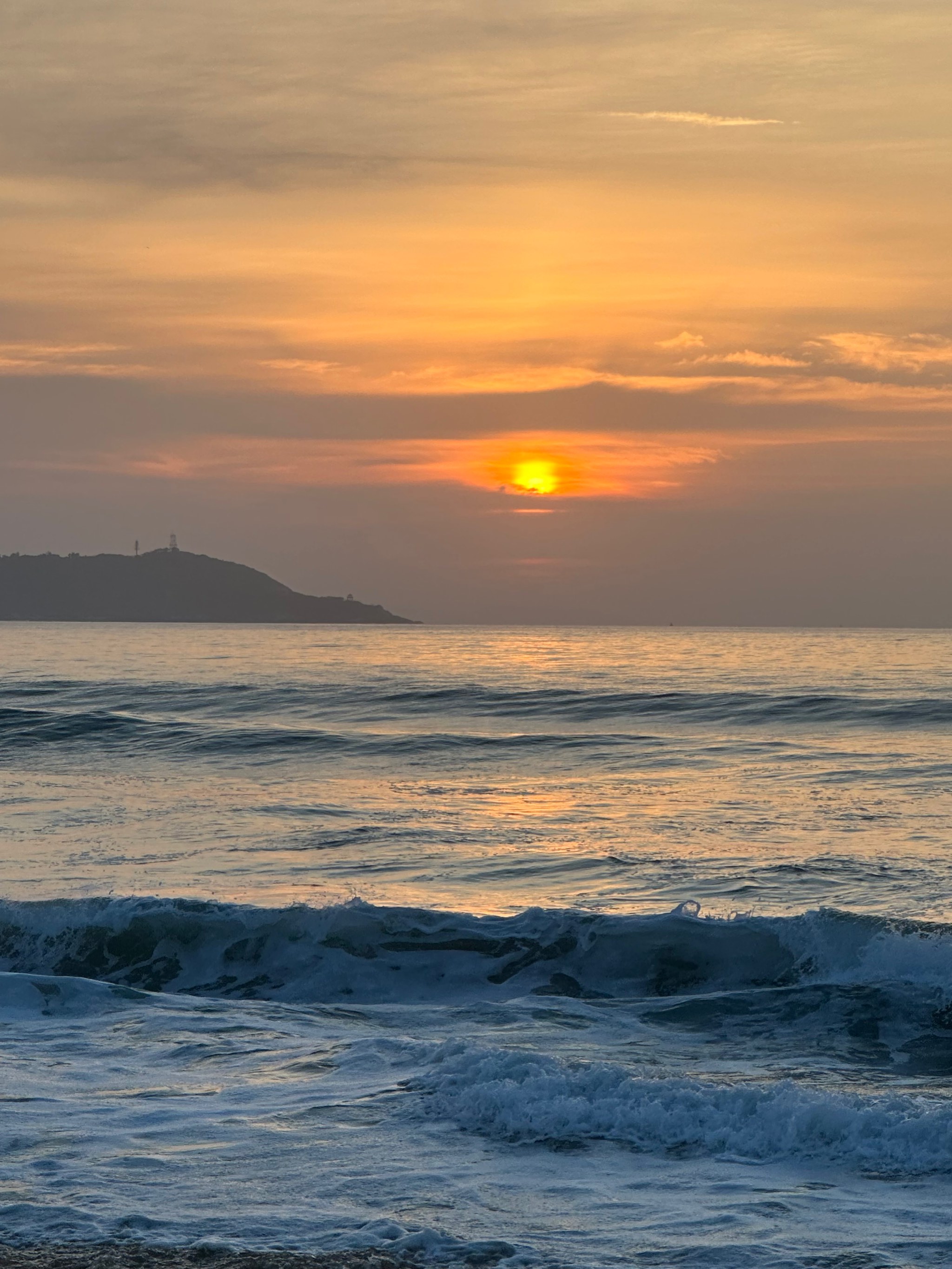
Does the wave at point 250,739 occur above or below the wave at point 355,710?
below

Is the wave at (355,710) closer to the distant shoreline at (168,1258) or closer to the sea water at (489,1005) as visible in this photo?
the sea water at (489,1005)

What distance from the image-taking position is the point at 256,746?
3088cm

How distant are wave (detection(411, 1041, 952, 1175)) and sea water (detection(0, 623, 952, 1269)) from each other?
23 mm

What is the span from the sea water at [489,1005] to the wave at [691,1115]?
0.08ft

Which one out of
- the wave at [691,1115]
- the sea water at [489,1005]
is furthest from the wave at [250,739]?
the wave at [691,1115]

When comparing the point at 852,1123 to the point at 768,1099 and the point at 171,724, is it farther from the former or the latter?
the point at 171,724

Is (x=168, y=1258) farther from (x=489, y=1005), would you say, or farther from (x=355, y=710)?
(x=355, y=710)

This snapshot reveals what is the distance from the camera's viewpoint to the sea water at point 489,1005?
6.13 meters

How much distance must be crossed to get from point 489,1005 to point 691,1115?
3.67 metres

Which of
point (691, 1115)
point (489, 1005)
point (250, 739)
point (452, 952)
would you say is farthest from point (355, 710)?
point (691, 1115)

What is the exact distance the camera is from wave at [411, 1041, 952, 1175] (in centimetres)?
688

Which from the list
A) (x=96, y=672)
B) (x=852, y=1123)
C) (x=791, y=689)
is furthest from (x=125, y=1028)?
(x=96, y=672)

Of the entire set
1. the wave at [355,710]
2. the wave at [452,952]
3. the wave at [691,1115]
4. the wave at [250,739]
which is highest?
the wave at [355,710]

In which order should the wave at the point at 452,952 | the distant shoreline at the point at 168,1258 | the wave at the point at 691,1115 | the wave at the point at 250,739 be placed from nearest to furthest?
the distant shoreline at the point at 168,1258
the wave at the point at 691,1115
the wave at the point at 452,952
the wave at the point at 250,739
